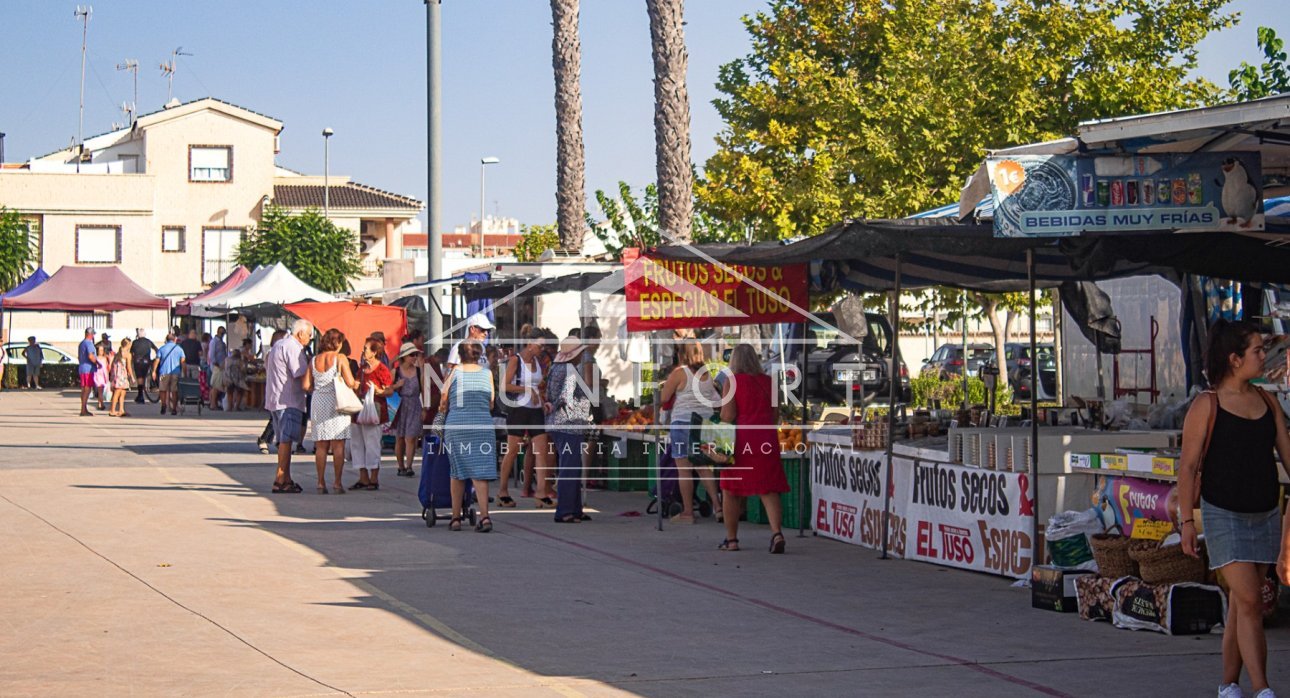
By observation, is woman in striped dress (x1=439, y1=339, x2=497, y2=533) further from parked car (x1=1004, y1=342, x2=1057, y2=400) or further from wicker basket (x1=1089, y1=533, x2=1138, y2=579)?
parked car (x1=1004, y1=342, x2=1057, y2=400)

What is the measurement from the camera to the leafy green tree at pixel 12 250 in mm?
56750

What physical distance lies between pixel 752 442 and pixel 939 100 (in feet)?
62.6

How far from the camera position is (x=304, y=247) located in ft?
199

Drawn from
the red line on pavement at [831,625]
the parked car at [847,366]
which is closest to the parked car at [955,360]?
the parked car at [847,366]

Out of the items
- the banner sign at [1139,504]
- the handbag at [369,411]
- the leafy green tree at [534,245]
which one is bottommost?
the banner sign at [1139,504]

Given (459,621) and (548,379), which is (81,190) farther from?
(459,621)

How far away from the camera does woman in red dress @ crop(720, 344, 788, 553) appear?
41.7 ft

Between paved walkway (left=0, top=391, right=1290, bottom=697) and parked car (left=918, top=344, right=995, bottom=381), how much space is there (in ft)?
82.5

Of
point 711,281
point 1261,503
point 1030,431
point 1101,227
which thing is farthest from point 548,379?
point 1261,503

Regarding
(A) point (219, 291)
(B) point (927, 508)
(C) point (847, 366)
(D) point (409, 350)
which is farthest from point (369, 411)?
(A) point (219, 291)

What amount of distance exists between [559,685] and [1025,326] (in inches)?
2411

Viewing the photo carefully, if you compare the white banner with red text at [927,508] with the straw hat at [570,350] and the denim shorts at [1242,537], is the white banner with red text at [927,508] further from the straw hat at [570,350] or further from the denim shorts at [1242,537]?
the denim shorts at [1242,537]

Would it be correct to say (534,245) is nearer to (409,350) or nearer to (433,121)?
(433,121)

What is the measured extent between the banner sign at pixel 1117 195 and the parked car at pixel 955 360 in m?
28.0
